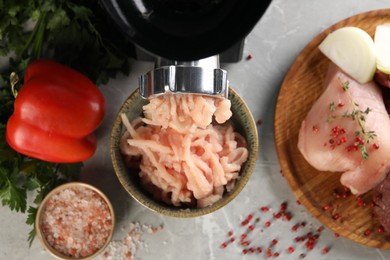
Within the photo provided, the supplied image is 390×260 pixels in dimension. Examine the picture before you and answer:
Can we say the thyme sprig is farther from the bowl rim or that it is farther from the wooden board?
the bowl rim

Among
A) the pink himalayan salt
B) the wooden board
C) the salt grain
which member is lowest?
the salt grain

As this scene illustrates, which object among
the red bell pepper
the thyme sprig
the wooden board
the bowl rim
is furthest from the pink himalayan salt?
the thyme sprig

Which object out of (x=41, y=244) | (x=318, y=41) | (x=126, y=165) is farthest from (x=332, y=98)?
(x=41, y=244)

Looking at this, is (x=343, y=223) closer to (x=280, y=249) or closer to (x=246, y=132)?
(x=280, y=249)

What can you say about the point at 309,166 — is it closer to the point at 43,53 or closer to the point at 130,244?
the point at 130,244

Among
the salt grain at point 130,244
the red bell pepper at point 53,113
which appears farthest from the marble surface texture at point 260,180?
the red bell pepper at point 53,113

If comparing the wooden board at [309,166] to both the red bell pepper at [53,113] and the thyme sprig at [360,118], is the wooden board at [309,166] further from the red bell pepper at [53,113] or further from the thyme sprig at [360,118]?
the red bell pepper at [53,113]

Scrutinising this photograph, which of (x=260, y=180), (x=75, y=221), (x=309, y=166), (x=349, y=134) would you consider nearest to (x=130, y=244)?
(x=75, y=221)
